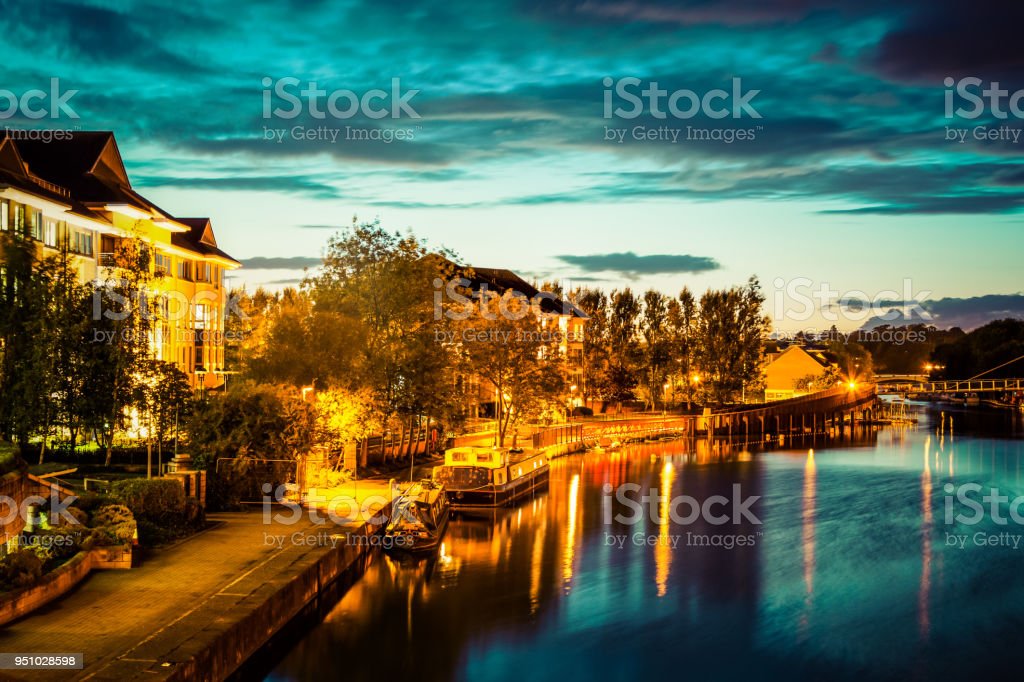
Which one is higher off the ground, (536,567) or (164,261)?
(164,261)

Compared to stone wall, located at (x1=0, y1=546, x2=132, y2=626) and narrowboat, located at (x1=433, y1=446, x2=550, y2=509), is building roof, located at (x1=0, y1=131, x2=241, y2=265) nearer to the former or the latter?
narrowboat, located at (x1=433, y1=446, x2=550, y2=509)

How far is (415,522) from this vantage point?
1574 inches

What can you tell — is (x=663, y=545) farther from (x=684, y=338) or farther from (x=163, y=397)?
(x=684, y=338)

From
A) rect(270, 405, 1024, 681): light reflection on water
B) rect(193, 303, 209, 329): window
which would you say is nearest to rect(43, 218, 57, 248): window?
rect(193, 303, 209, 329): window

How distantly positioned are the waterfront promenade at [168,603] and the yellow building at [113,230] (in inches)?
693

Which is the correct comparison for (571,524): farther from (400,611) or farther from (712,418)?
(712,418)

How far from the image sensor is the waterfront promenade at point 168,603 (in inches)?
746

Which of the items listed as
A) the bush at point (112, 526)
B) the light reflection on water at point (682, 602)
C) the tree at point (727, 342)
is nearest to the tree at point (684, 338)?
the tree at point (727, 342)

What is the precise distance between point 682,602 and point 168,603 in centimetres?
1987

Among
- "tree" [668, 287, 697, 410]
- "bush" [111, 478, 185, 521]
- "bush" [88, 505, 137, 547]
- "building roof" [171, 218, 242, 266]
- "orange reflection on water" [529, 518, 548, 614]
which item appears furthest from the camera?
"tree" [668, 287, 697, 410]

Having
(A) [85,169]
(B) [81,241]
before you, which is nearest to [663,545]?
(B) [81,241]

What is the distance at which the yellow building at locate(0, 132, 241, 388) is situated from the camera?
44206 millimetres

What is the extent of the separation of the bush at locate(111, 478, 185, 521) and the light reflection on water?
6.14 meters

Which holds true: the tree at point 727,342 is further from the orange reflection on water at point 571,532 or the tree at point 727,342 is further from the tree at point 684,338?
the orange reflection on water at point 571,532
